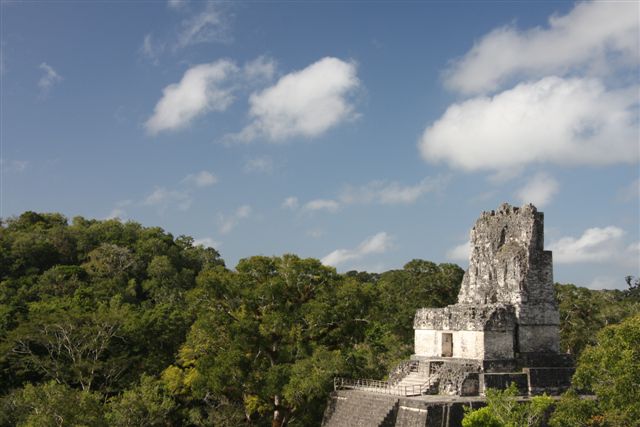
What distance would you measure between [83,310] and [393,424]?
14526mm

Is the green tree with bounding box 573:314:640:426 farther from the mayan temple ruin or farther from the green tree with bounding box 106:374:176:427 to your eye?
the green tree with bounding box 106:374:176:427

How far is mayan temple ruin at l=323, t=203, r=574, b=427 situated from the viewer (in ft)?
58.9

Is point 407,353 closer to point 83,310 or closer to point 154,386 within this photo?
point 154,386

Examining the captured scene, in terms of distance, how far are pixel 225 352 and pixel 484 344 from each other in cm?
797


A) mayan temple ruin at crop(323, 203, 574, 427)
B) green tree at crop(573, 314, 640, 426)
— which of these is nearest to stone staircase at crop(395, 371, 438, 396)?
mayan temple ruin at crop(323, 203, 574, 427)

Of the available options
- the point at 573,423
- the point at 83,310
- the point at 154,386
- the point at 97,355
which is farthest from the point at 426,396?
the point at 83,310

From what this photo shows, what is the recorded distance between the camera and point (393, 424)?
17.2 metres

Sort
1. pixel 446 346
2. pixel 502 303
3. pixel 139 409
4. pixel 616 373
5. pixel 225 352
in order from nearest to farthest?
pixel 616 373 < pixel 139 409 < pixel 502 303 < pixel 446 346 < pixel 225 352

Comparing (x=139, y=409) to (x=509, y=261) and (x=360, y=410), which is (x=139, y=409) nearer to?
(x=360, y=410)

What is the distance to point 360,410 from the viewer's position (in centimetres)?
1864

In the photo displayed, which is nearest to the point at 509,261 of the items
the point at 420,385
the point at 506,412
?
the point at 420,385

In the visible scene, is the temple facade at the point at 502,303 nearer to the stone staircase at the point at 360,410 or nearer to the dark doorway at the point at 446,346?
the dark doorway at the point at 446,346

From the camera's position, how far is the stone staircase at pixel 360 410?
56.9 ft

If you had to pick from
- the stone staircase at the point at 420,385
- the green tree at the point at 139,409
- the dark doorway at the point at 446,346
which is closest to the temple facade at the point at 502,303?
the dark doorway at the point at 446,346
